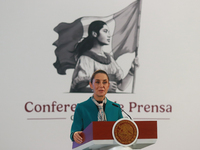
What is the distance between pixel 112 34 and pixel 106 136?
3119mm

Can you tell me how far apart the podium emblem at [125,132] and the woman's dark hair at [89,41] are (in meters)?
2.86

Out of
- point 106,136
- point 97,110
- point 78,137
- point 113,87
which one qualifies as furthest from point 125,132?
point 113,87

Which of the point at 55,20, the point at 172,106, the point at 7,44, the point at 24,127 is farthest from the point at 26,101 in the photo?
the point at 172,106

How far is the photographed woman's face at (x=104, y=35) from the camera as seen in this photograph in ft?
16.6

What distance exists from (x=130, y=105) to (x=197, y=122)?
1.17 meters

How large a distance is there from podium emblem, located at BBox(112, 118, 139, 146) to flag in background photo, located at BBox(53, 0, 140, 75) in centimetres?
278

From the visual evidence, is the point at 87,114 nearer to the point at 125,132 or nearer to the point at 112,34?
the point at 125,132

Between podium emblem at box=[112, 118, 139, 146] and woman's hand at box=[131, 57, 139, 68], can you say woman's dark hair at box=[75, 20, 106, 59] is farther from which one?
podium emblem at box=[112, 118, 139, 146]

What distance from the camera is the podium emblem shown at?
85.7 inches

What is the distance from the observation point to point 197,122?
5.11 metres

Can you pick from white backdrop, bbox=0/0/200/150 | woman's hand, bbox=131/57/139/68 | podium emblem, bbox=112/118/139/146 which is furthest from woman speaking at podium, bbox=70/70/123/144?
woman's hand, bbox=131/57/139/68

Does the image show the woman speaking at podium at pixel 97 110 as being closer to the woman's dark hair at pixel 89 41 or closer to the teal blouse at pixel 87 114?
the teal blouse at pixel 87 114

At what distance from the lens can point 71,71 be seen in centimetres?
491

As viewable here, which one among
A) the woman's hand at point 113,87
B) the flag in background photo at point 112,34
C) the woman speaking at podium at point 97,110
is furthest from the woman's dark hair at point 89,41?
the woman speaking at podium at point 97,110
